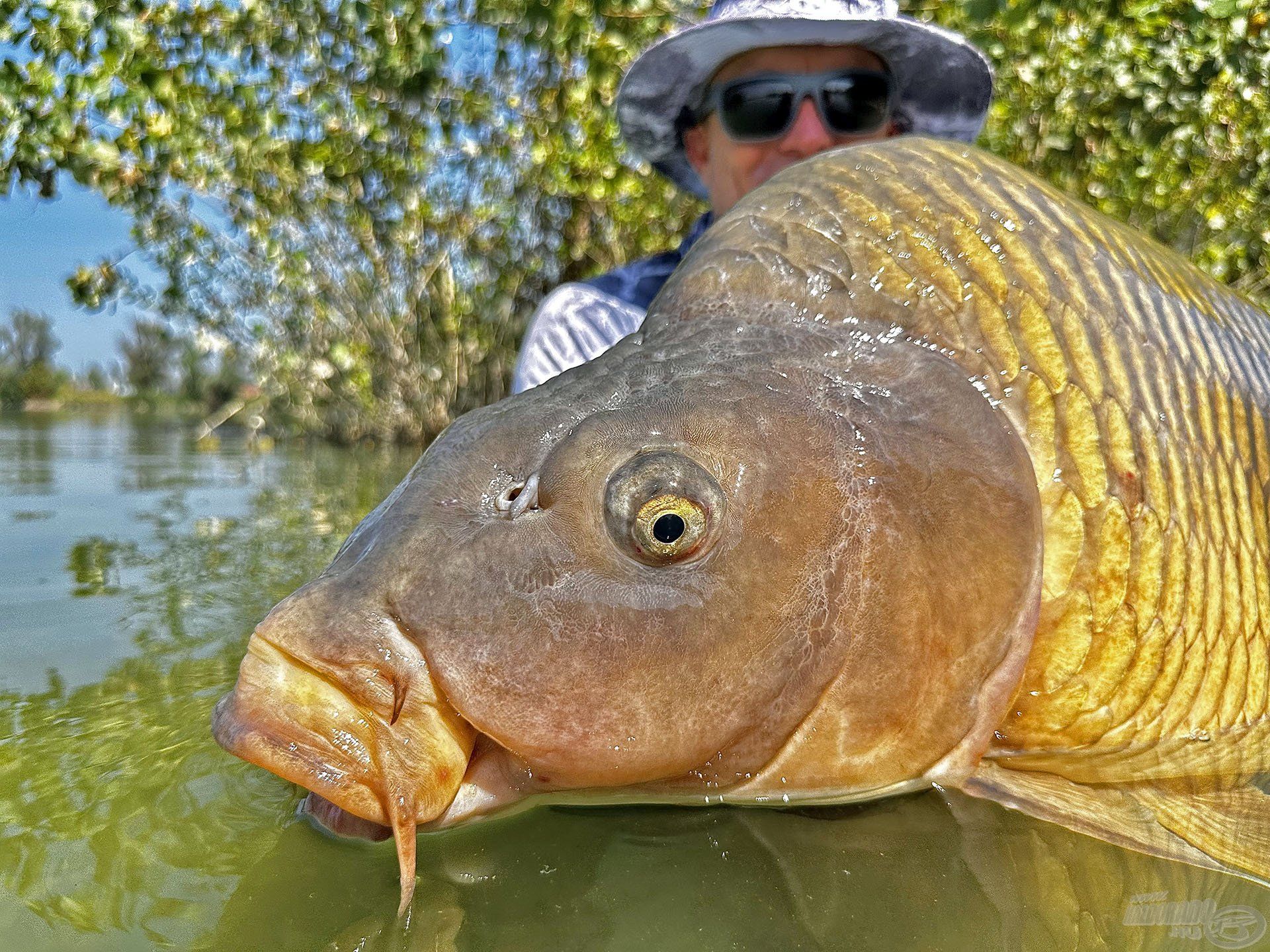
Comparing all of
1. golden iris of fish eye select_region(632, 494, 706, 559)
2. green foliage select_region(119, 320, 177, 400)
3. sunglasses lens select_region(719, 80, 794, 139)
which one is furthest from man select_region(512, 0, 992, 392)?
green foliage select_region(119, 320, 177, 400)

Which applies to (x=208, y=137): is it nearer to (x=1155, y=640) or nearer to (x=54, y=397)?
(x=1155, y=640)

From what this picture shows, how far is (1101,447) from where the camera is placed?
1.49 metres

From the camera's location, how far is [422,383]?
37.9ft

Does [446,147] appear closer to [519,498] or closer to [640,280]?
[640,280]

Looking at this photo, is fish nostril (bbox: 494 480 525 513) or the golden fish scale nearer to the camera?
fish nostril (bbox: 494 480 525 513)

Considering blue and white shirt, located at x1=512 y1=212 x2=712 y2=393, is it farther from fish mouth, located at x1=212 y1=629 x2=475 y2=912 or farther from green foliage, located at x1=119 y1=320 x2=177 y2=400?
green foliage, located at x1=119 y1=320 x2=177 y2=400

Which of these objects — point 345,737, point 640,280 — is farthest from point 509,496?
point 640,280

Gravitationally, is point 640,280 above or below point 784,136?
below

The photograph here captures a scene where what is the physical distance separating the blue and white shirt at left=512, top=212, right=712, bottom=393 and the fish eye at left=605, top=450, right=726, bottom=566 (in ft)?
5.47

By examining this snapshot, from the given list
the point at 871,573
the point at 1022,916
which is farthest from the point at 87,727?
the point at 1022,916

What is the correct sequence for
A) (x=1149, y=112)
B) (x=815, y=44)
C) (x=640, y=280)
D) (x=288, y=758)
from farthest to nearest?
1. (x=1149, y=112)
2. (x=640, y=280)
3. (x=815, y=44)
4. (x=288, y=758)

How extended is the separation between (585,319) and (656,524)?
1837 mm

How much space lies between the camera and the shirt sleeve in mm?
2934

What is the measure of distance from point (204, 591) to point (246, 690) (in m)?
1.82
